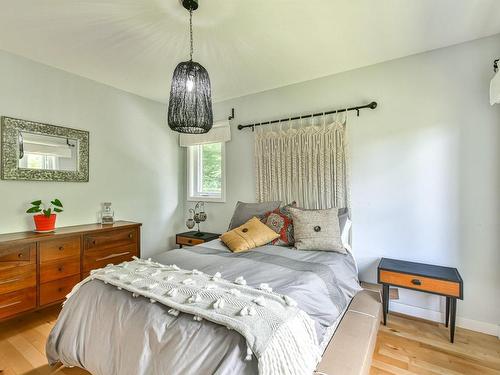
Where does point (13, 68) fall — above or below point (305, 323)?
above

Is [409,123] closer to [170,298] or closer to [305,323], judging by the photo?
[305,323]

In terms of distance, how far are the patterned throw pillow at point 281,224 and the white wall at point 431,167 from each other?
71cm

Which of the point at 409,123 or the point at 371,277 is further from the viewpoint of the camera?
the point at 371,277

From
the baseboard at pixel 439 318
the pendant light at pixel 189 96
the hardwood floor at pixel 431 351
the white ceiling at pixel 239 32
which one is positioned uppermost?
the white ceiling at pixel 239 32

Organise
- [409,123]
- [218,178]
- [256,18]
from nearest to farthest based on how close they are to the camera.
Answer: [256,18], [409,123], [218,178]

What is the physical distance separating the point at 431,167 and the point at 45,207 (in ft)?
12.3

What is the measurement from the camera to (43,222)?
2.46m

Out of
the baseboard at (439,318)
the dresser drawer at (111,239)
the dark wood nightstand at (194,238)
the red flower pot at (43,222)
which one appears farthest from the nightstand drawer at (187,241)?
the baseboard at (439,318)

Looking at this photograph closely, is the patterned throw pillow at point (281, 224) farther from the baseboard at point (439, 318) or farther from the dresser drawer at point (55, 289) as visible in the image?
the dresser drawer at point (55, 289)

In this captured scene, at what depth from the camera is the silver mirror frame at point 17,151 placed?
2.38 metres

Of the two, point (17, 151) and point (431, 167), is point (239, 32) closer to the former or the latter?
point (431, 167)

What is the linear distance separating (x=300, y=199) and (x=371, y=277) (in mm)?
1060

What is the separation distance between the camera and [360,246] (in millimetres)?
2654

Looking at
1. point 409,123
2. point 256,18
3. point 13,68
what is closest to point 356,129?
point 409,123
